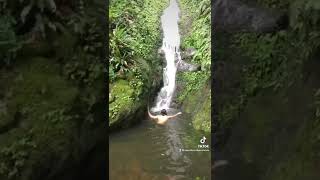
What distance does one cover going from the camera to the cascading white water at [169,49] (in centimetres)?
530

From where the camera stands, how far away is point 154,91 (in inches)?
230

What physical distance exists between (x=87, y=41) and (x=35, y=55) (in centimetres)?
63

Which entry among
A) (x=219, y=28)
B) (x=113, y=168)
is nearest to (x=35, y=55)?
(x=113, y=168)

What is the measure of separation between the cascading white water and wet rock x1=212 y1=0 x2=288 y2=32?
0.51 m

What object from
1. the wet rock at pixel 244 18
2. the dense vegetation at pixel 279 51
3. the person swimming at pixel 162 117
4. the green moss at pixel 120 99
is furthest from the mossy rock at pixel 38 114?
the wet rock at pixel 244 18

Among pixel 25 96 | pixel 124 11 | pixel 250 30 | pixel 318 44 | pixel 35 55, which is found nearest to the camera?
pixel 318 44

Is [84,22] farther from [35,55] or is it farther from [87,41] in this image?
[35,55]

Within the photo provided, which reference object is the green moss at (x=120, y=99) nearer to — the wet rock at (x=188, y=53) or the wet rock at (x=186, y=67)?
the wet rock at (x=186, y=67)

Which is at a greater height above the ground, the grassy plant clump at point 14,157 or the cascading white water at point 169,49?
the cascading white water at point 169,49

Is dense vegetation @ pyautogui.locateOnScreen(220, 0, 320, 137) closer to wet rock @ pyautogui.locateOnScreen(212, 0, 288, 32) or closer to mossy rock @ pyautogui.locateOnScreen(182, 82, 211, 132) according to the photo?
wet rock @ pyautogui.locateOnScreen(212, 0, 288, 32)

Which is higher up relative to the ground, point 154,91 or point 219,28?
point 219,28

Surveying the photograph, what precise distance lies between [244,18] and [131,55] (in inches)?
65.8

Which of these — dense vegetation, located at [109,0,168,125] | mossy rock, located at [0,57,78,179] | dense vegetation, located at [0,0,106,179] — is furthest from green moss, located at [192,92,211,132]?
mossy rock, located at [0,57,78,179]

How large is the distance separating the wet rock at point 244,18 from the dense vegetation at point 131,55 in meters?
0.76
